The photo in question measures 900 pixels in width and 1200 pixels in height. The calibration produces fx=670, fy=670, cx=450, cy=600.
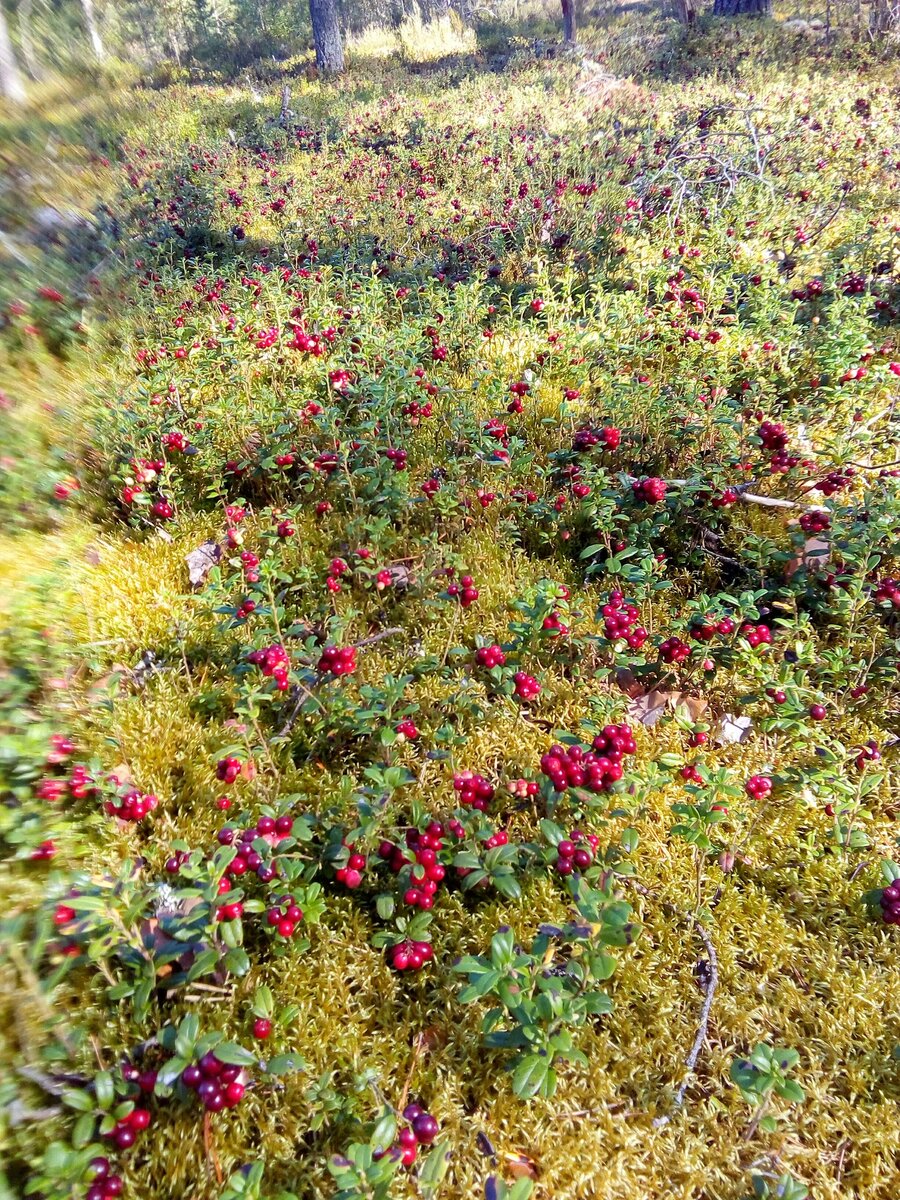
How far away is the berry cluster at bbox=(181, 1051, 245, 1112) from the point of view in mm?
1838

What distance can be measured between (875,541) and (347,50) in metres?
21.7

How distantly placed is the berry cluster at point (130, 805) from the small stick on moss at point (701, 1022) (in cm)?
206

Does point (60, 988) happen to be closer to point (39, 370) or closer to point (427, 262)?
point (39, 370)

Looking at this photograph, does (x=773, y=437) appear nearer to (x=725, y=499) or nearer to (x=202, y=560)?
(x=725, y=499)

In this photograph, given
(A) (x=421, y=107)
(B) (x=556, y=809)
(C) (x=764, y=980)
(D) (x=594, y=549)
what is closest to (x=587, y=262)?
(D) (x=594, y=549)

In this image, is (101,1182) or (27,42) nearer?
(101,1182)

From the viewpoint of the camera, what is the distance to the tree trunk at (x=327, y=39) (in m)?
16.0

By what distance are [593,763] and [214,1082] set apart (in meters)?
1.52

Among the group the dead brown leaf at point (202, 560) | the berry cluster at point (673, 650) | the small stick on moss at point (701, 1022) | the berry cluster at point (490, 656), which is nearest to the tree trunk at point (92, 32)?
the dead brown leaf at point (202, 560)

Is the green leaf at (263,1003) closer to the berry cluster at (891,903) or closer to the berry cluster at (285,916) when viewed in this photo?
the berry cluster at (285,916)

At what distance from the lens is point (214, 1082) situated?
1851 millimetres

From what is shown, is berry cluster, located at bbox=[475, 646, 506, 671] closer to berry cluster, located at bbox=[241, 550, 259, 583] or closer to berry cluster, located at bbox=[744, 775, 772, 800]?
berry cluster, located at bbox=[744, 775, 772, 800]

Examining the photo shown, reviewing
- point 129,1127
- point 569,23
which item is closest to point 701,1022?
point 129,1127

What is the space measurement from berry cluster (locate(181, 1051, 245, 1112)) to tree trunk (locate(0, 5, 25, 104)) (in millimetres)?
19423
